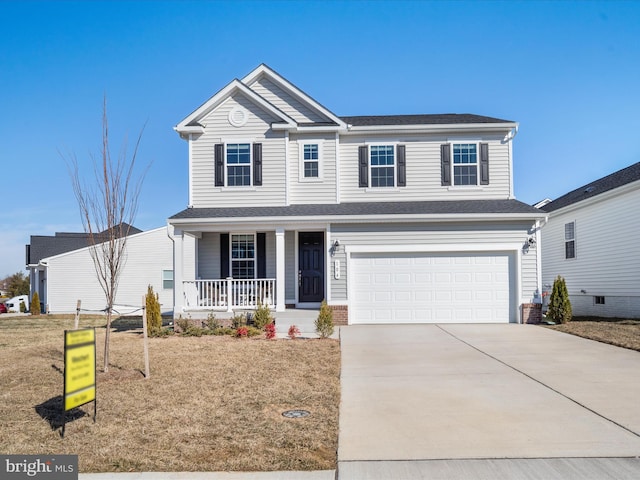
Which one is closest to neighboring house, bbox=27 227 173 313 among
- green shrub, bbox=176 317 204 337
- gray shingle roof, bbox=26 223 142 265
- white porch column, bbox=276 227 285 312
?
gray shingle roof, bbox=26 223 142 265

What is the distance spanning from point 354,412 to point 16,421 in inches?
160

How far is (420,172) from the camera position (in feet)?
56.1

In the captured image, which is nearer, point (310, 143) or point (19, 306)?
point (310, 143)

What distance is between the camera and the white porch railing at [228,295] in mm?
15383

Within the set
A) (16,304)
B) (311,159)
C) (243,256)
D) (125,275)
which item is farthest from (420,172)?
(16,304)

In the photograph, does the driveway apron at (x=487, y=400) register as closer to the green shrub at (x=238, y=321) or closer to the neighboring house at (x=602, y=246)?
the green shrub at (x=238, y=321)

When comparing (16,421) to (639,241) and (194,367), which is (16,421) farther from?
(639,241)

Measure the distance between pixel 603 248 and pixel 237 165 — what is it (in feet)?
43.1

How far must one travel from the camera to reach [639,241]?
16484 millimetres

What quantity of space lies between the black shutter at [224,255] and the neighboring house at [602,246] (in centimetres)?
1292

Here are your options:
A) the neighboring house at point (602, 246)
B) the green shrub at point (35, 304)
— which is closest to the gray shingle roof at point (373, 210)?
the neighboring house at point (602, 246)

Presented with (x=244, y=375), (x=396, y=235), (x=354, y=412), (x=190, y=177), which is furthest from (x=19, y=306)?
(x=354, y=412)

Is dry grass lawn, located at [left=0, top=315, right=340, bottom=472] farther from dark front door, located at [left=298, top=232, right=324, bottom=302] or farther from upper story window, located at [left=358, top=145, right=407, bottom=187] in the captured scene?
upper story window, located at [left=358, top=145, right=407, bottom=187]

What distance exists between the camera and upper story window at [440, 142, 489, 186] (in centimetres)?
1691
